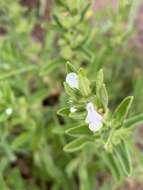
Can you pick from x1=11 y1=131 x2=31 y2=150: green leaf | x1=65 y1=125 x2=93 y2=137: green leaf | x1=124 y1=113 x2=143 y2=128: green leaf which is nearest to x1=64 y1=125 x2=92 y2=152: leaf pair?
x1=65 y1=125 x2=93 y2=137: green leaf

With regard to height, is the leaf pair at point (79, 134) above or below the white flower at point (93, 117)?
above

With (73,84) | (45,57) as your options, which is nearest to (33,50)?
(45,57)

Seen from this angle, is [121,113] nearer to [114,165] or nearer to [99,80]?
[99,80]

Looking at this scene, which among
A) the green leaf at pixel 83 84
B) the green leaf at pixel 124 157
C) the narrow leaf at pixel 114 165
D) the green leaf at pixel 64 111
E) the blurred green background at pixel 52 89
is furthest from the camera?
the blurred green background at pixel 52 89

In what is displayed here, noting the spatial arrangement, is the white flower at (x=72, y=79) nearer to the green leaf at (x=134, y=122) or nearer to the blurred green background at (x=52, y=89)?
the green leaf at (x=134, y=122)

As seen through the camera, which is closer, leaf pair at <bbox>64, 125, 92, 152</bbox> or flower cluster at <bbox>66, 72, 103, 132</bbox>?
flower cluster at <bbox>66, 72, 103, 132</bbox>

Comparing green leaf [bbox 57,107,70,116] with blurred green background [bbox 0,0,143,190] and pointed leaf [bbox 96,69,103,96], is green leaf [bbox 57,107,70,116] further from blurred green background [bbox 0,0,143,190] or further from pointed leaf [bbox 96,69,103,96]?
blurred green background [bbox 0,0,143,190]

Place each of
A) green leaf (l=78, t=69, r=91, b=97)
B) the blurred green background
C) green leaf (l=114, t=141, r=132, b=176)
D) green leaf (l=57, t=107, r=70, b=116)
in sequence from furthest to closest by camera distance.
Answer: the blurred green background
green leaf (l=114, t=141, r=132, b=176)
green leaf (l=57, t=107, r=70, b=116)
green leaf (l=78, t=69, r=91, b=97)

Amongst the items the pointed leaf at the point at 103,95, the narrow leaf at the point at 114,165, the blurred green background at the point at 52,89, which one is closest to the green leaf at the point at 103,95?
the pointed leaf at the point at 103,95
